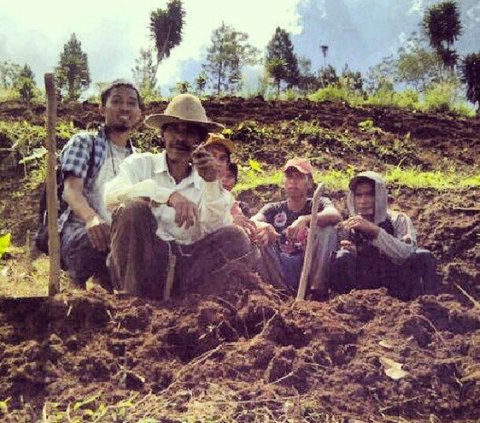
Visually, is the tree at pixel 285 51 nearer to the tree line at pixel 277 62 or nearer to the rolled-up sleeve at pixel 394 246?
the tree line at pixel 277 62

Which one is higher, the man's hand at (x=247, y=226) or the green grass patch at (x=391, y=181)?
the green grass patch at (x=391, y=181)

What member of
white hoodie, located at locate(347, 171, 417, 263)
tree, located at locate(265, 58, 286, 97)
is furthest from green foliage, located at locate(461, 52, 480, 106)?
white hoodie, located at locate(347, 171, 417, 263)

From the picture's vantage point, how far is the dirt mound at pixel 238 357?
2.13 m

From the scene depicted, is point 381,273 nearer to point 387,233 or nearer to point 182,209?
point 387,233

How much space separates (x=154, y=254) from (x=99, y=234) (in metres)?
0.33

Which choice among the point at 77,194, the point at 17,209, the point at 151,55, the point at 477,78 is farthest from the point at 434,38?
the point at 77,194

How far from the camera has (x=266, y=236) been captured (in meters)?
3.75

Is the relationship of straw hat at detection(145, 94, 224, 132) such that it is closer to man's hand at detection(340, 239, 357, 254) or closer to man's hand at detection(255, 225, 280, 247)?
man's hand at detection(255, 225, 280, 247)

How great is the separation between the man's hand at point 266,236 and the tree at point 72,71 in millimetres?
8610

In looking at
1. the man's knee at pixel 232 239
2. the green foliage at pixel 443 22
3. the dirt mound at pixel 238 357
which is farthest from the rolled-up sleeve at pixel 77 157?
the green foliage at pixel 443 22

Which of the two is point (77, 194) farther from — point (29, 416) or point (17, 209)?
point (17, 209)

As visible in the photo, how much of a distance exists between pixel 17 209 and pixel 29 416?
4532 millimetres


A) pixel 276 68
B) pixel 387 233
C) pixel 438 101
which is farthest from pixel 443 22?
pixel 387 233

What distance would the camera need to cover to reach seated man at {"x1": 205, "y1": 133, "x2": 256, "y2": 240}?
3.75 metres
